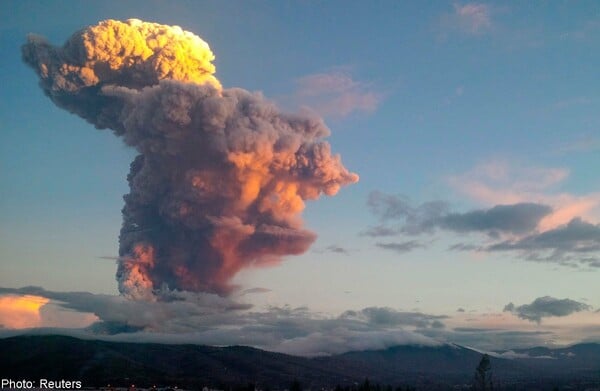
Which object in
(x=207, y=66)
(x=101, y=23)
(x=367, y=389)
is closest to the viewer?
(x=101, y=23)

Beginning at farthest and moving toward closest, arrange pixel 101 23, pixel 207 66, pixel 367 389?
pixel 367 389, pixel 207 66, pixel 101 23

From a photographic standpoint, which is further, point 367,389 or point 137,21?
point 367,389

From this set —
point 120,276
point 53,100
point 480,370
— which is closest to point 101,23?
point 53,100

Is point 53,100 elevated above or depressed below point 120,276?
above

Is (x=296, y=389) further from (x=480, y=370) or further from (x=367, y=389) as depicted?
(x=480, y=370)

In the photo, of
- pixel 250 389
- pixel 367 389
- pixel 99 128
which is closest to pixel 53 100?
pixel 99 128

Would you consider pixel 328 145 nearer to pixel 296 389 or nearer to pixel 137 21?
pixel 137 21

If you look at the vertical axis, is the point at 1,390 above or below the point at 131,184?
below

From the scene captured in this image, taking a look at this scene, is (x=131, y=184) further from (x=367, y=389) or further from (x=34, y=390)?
(x=367, y=389)

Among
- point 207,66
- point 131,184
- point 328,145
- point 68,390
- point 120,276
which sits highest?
point 207,66
